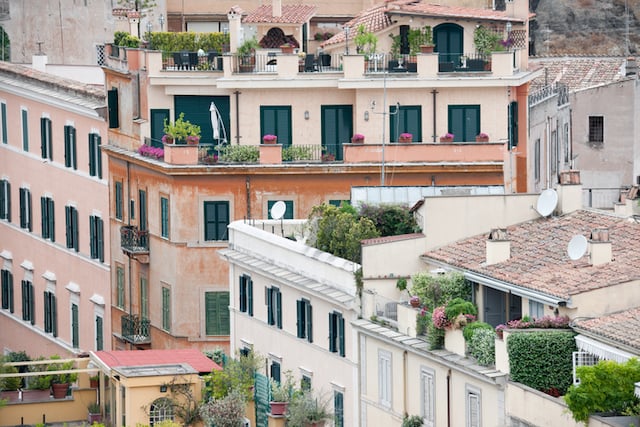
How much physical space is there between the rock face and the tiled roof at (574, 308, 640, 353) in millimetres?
52815

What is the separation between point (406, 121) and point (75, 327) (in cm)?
1496

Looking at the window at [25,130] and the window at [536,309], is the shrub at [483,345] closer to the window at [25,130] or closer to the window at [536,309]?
the window at [536,309]

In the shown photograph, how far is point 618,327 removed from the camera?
5569cm

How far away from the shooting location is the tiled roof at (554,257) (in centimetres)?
5875

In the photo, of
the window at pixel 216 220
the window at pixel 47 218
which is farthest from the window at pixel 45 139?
the window at pixel 216 220

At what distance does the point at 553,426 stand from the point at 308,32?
33.8 metres

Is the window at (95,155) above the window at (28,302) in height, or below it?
above

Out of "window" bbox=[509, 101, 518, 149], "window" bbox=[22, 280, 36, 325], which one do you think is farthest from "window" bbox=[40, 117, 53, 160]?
"window" bbox=[509, 101, 518, 149]

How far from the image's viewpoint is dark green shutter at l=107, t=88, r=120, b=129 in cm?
8612

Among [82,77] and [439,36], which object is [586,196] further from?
[82,77]

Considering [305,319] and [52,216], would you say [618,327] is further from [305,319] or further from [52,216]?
[52,216]

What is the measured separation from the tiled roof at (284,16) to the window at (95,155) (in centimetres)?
614

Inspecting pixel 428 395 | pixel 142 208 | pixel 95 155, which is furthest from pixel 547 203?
pixel 95 155

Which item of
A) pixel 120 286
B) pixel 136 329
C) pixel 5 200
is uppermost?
pixel 5 200
